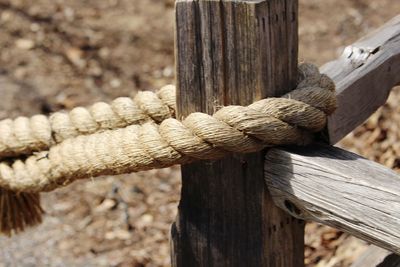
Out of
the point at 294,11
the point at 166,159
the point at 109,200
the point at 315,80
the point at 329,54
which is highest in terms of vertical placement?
the point at 294,11

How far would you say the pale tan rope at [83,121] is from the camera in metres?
1.63

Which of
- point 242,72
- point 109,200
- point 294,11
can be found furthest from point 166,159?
point 109,200

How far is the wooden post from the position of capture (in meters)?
1.37

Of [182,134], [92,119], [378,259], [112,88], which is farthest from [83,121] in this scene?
[112,88]

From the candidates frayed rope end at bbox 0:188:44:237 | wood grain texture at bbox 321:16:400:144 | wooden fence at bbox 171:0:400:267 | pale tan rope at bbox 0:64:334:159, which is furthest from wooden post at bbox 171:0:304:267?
frayed rope end at bbox 0:188:44:237

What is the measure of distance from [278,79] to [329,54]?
119 inches

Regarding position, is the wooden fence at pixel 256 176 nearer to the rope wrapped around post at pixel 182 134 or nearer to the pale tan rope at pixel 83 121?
the rope wrapped around post at pixel 182 134

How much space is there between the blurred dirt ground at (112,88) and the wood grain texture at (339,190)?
1605mm

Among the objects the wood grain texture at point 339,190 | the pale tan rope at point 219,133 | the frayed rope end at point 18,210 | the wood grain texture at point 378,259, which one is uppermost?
the pale tan rope at point 219,133

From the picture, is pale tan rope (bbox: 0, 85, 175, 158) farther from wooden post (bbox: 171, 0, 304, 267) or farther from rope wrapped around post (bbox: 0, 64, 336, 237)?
wooden post (bbox: 171, 0, 304, 267)

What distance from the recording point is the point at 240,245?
60.4 inches

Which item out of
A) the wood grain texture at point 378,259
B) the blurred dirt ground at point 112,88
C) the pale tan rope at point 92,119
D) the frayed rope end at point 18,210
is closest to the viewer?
the pale tan rope at point 92,119

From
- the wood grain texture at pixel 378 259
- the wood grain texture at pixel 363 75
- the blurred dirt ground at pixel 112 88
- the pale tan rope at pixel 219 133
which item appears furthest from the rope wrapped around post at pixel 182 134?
the blurred dirt ground at pixel 112 88

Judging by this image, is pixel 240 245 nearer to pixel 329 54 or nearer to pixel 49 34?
pixel 329 54
